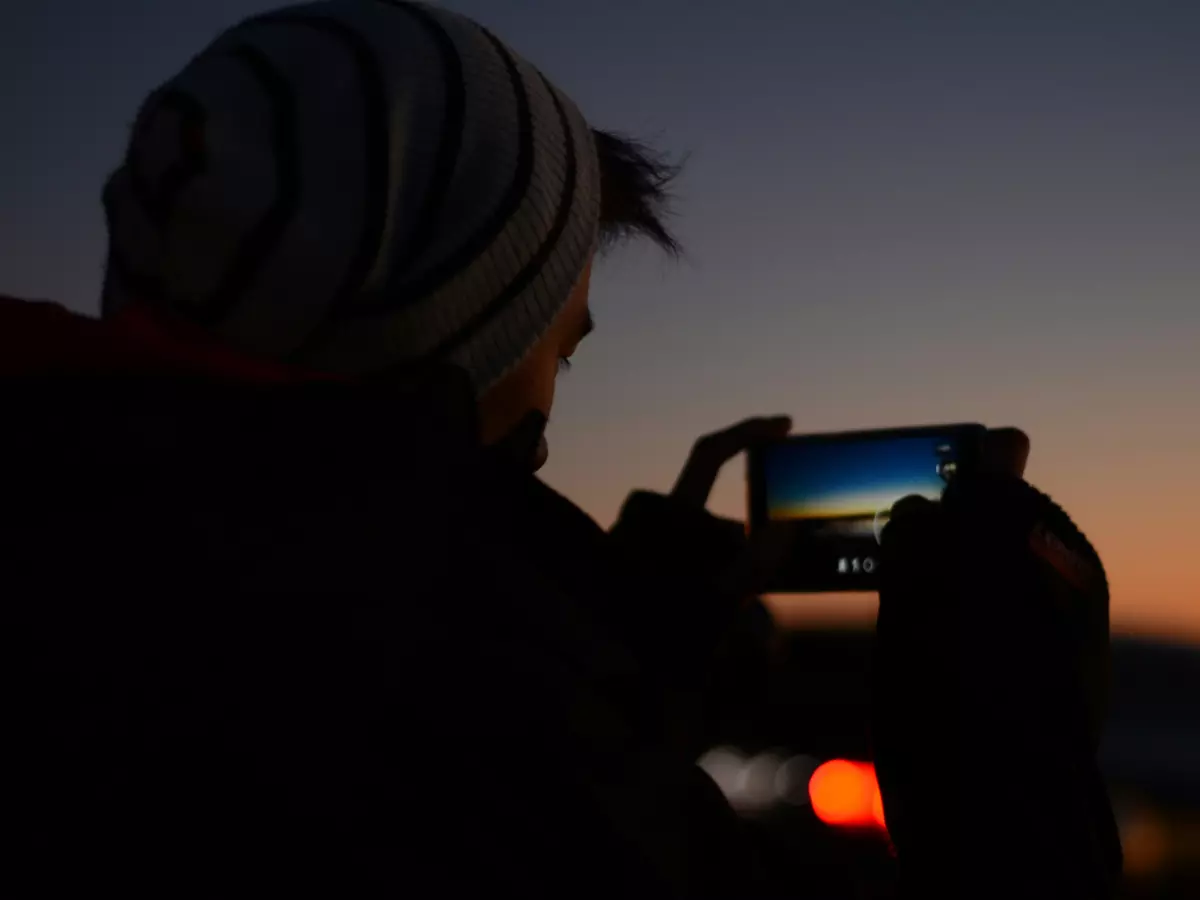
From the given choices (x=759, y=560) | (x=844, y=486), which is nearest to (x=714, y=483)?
(x=759, y=560)

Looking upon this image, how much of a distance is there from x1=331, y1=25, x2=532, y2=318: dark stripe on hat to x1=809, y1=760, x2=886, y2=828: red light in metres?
2.88

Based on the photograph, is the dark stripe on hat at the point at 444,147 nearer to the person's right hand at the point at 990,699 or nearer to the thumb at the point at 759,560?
the thumb at the point at 759,560

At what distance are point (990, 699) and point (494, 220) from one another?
0.61 meters

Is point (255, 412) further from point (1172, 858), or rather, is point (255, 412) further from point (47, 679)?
point (1172, 858)

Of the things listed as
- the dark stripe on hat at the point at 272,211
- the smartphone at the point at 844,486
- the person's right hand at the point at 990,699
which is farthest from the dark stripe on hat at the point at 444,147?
the smartphone at the point at 844,486

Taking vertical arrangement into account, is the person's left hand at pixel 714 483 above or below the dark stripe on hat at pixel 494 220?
below

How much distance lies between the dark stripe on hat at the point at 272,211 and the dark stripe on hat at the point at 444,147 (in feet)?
0.34

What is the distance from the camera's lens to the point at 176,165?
107 centimetres

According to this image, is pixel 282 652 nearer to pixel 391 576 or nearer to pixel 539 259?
pixel 391 576

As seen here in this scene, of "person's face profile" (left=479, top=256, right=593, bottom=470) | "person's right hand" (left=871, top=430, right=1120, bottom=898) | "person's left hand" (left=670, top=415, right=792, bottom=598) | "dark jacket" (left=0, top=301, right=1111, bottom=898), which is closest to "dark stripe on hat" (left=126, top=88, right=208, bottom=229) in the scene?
"dark jacket" (left=0, top=301, right=1111, bottom=898)

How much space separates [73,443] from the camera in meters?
0.82

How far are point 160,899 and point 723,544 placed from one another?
508mm

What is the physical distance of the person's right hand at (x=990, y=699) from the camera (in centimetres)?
106

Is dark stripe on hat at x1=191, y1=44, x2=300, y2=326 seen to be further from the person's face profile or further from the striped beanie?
the person's face profile
